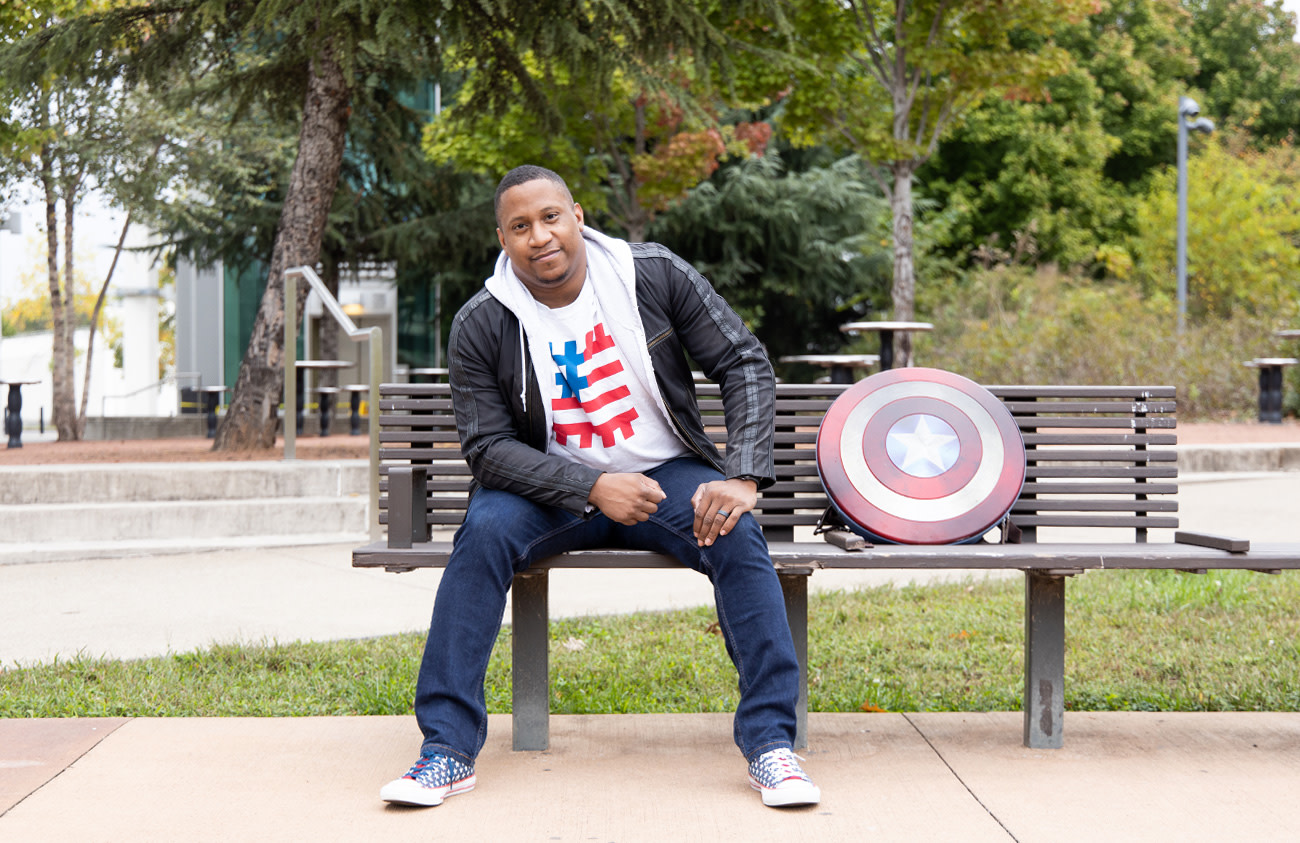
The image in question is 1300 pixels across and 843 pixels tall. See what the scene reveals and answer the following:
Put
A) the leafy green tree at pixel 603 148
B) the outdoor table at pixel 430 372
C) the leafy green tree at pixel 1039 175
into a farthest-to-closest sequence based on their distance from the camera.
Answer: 1. the leafy green tree at pixel 1039 175
2. the leafy green tree at pixel 603 148
3. the outdoor table at pixel 430 372

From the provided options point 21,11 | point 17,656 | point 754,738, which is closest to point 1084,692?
point 754,738

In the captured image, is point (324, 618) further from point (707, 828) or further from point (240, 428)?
point (240, 428)

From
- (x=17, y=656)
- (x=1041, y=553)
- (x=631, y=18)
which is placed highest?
(x=631, y=18)

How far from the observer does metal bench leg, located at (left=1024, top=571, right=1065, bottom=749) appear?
3502 mm

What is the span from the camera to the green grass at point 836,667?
412 cm

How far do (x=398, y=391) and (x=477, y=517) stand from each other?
30.5 inches

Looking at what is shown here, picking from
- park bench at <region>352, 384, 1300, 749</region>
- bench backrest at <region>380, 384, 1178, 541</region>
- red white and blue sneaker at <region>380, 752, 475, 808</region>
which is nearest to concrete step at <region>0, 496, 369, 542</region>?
park bench at <region>352, 384, 1300, 749</region>

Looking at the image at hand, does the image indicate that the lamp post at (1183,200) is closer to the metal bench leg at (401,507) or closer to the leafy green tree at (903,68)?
the leafy green tree at (903,68)

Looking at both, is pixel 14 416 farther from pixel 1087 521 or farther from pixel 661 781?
pixel 1087 521

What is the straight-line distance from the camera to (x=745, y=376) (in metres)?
3.41

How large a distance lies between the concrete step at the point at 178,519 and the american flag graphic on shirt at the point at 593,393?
4950mm

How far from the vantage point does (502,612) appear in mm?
3191

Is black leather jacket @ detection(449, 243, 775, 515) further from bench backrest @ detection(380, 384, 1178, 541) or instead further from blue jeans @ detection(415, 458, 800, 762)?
bench backrest @ detection(380, 384, 1178, 541)

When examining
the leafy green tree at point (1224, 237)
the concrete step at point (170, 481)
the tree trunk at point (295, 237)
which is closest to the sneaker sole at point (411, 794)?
the concrete step at point (170, 481)
